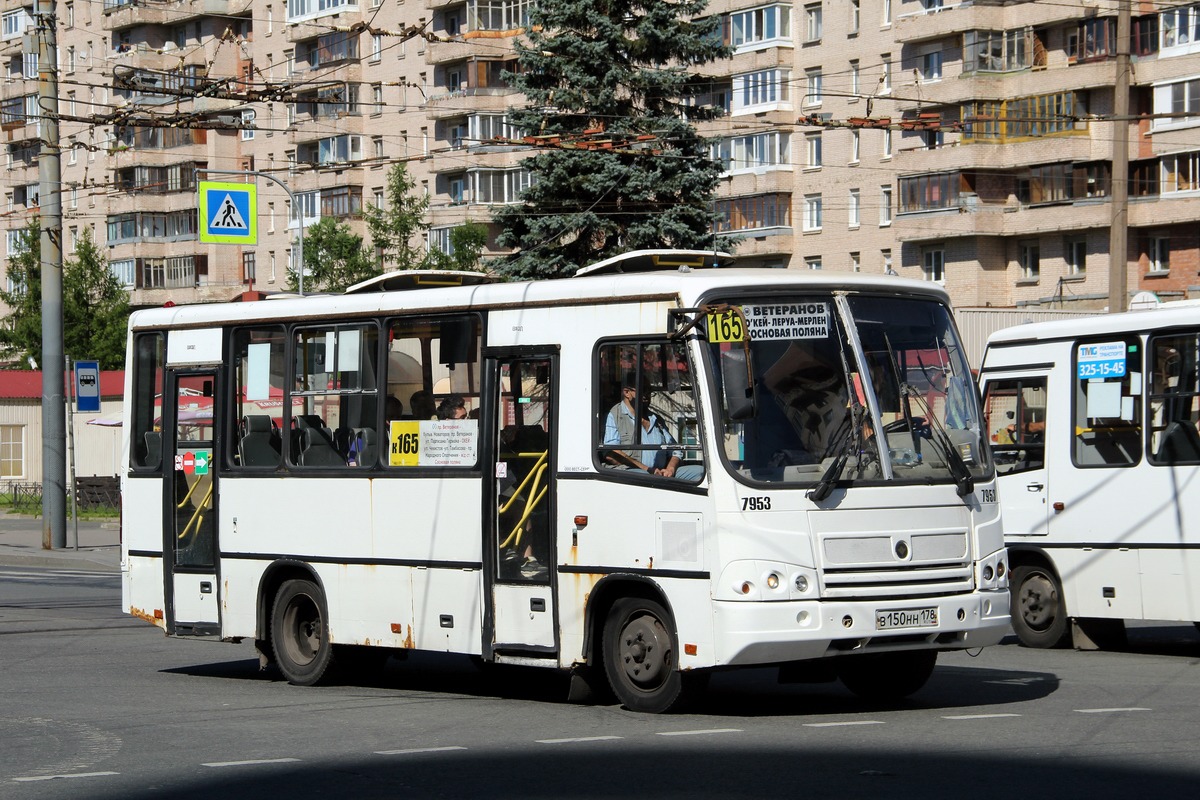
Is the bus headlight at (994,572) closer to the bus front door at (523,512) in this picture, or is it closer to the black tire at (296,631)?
the bus front door at (523,512)

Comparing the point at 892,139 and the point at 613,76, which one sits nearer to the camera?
the point at 613,76

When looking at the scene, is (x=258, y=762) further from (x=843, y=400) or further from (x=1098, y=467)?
(x=1098, y=467)

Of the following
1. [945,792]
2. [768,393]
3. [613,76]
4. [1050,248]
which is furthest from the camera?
[1050,248]

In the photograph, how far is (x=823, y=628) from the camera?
11.0 metres

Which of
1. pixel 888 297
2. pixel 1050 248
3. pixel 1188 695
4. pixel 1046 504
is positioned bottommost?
pixel 1188 695

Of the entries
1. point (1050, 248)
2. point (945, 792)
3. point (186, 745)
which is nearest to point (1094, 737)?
point (945, 792)

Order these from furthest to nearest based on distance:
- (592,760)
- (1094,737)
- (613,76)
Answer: (613,76) → (1094,737) → (592,760)

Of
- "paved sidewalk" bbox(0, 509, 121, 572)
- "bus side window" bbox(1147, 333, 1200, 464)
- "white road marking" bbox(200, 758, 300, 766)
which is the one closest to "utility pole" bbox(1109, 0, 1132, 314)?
"bus side window" bbox(1147, 333, 1200, 464)

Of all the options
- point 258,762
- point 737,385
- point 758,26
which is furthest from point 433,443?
point 758,26

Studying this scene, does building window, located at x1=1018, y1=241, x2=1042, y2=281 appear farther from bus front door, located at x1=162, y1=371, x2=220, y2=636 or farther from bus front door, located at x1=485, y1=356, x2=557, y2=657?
bus front door, located at x1=485, y1=356, x2=557, y2=657

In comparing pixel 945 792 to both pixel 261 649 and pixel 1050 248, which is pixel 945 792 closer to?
pixel 261 649

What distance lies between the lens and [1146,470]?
52.1ft

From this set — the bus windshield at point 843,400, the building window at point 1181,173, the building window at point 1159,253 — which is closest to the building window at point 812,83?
the building window at point 1159,253

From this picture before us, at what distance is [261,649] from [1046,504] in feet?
22.2
